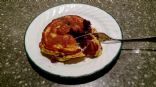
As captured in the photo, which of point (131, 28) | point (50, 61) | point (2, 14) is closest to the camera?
point (50, 61)

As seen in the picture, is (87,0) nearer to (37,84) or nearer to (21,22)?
(21,22)

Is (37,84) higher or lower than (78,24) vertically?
lower

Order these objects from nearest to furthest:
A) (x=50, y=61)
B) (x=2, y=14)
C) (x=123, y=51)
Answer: (x=50, y=61), (x=123, y=51), (x=2, y=14)

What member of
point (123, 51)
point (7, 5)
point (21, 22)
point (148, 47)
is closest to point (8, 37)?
point (21, 22)
